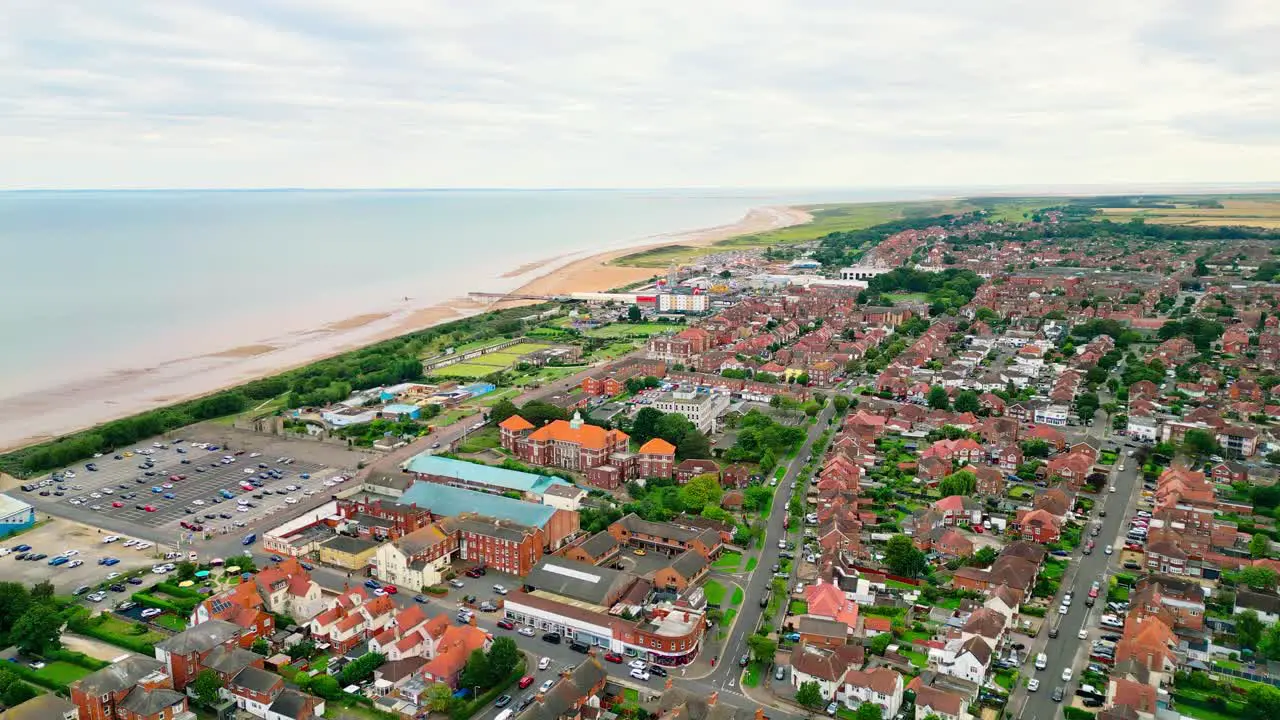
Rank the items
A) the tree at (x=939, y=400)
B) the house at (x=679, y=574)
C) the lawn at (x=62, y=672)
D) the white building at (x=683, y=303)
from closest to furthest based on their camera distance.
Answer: the lawn at (x=62, y=672) → the house at (x=679, y=574) → the tree at (x=939, y=400) → the white building at (x=683, y=303)

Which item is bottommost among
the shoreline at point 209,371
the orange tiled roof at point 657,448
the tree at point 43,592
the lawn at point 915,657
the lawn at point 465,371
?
the shoreline at point 209,371

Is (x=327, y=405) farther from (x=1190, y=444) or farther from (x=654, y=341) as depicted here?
(x=1190, y=444)

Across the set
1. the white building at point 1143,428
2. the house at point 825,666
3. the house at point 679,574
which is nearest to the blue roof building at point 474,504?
the house at point 679,574

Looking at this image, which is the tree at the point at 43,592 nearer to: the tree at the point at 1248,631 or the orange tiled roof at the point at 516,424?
the orange tiled roof at the point at 516,424

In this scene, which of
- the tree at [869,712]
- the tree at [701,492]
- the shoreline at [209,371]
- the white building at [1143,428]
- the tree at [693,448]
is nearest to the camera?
the tree at [869,712]

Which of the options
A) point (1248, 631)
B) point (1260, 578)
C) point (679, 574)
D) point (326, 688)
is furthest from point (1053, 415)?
point (326, 688)

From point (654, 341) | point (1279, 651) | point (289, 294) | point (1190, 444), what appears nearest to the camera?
point (1279, 651)

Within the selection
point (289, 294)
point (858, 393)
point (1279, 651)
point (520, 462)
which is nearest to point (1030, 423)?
point (858, 393)

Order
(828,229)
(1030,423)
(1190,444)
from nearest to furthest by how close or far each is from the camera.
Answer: (1190,444) → (1030,423) → (828,229)

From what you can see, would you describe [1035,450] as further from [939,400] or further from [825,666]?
[825,666]
